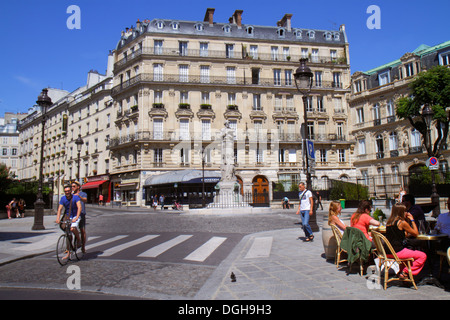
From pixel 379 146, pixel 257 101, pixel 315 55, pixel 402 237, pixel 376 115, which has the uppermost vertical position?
pixel 315 55

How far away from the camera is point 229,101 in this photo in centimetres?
3878

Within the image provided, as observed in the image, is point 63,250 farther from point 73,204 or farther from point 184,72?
point 184,72

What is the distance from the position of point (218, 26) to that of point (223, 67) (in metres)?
5.62

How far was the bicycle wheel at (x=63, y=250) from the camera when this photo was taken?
22.4 ft

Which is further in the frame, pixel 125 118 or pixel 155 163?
pixel 125 118

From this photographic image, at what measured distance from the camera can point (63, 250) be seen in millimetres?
7113

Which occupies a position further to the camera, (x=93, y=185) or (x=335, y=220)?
(x=93, y=185)

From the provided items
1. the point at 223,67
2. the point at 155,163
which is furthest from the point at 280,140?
the point at 155,163

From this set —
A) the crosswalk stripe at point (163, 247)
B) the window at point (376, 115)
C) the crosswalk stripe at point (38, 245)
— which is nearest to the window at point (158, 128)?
the window at point (376, 115)

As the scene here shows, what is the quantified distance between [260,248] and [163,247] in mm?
2414

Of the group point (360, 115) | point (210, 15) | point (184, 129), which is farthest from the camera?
point (360, 115)

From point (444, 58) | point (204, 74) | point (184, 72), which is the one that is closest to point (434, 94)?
point (444, 58)
